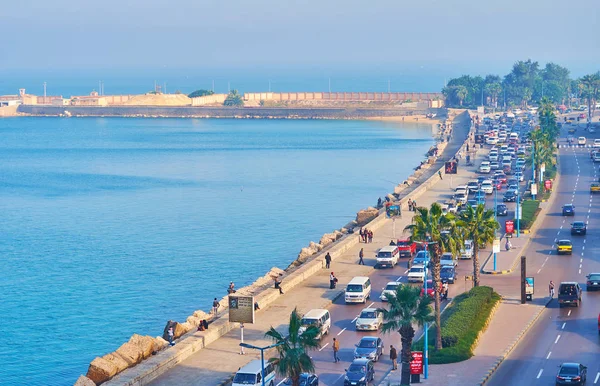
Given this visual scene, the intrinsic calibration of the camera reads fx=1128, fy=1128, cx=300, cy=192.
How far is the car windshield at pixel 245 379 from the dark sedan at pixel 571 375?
1156 cm

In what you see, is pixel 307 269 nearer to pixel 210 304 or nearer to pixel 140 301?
pixel 210 304

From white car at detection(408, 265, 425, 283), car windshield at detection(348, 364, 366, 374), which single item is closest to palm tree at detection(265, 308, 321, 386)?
car windshield at detection(348, 364, 366, 374)

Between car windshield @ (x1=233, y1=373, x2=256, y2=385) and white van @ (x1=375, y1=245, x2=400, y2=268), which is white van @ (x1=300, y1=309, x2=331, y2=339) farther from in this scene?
white van @ (x1=375, y1=245, x2=400, y2=268)

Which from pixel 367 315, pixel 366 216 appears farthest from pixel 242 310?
pixel 366 216

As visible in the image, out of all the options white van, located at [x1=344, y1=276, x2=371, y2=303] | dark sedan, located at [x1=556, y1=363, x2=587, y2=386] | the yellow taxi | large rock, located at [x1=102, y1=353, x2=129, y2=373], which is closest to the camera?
dark sedan, located at [x1=556, y1=363, x2=587, y2=386]

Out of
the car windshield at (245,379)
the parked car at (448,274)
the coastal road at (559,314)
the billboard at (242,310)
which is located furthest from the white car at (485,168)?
the car windshield at (245,379)

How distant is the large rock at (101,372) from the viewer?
45.2 m

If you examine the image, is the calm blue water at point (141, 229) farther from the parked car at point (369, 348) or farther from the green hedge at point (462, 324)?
the green hedge at point (462, 324)

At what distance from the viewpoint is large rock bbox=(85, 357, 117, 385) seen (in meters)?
45.2

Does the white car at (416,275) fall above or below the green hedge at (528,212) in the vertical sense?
below

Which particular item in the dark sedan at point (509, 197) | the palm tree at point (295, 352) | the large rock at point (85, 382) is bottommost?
the large rock at point (85, 382)

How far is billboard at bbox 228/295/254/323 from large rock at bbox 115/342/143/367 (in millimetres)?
4586

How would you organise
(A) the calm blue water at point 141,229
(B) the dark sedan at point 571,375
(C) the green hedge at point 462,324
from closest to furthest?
(B) the dark sedan at point 571,375 < (C) the green hedge at point 462,324 < (A) the calm blue water at point 141,229

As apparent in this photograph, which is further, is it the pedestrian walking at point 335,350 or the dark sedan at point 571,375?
the pedestrian walking at point 335,350
